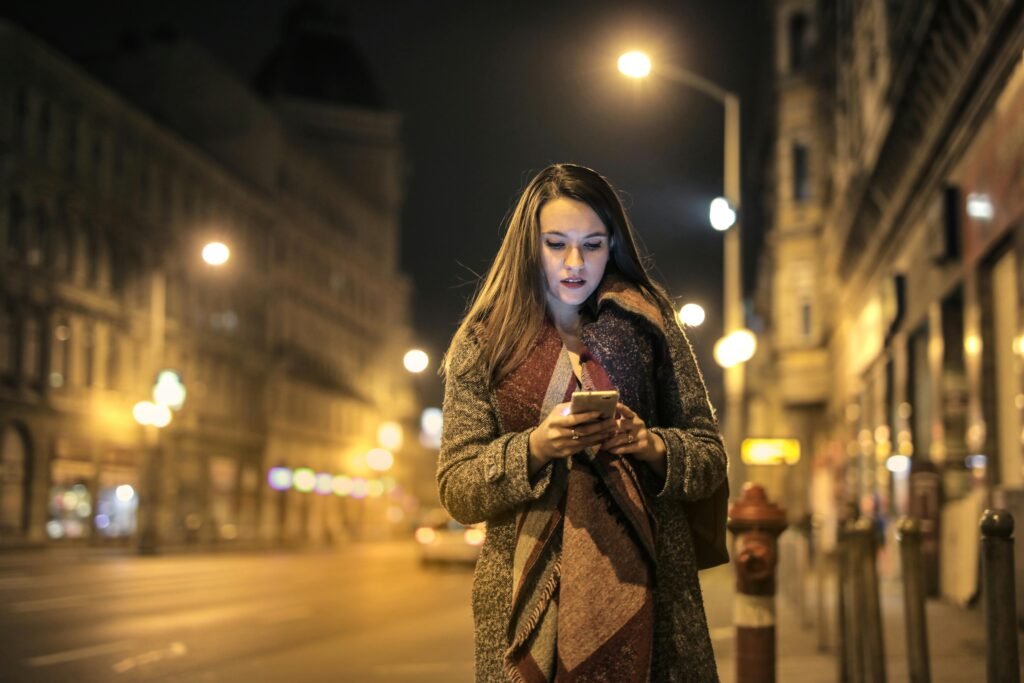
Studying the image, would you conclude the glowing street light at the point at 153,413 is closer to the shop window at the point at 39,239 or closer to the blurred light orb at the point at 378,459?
the shop window at the point at 39,239

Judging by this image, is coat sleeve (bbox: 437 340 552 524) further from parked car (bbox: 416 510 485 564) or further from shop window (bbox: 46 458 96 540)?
shop window (bbox: 46 458 96 540)

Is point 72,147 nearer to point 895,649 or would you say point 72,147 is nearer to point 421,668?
point 421,668

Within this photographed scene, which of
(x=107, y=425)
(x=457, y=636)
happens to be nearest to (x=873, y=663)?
(x=457, y=636)

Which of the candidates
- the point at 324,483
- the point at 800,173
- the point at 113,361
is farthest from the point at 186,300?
the point at 800,173

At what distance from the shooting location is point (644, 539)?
118 inches

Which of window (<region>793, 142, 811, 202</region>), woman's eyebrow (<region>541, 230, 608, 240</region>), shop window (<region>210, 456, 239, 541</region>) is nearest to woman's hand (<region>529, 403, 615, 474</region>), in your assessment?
woman's eyebrow (<region>541, 230, 608, 240</region>)

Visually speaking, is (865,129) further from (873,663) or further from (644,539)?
(644,539)

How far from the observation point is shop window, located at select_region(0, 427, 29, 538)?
4066cm

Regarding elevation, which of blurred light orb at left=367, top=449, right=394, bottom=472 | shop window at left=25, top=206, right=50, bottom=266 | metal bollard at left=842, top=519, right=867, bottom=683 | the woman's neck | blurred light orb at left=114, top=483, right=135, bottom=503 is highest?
shop window at left=25, top=206, right=50, bottom=266

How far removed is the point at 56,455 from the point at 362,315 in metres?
46.4

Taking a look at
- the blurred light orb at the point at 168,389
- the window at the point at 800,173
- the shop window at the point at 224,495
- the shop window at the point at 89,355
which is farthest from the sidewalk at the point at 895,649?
the shop window at the point at 224,495

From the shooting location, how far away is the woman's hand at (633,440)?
2996mm

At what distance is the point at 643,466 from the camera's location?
3119 millimetres

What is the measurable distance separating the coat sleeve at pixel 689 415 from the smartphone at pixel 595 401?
0.28 meters
